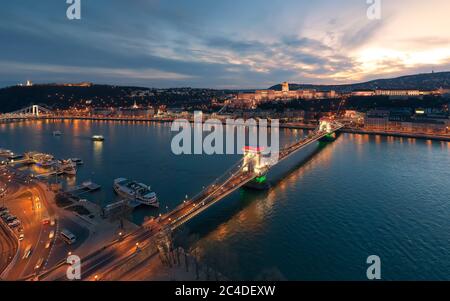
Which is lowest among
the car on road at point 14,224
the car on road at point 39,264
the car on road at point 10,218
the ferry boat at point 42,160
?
the car on road at point 39,264

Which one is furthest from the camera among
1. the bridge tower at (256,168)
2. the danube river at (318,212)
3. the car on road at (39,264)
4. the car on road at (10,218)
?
the bridge tower at (256,168)

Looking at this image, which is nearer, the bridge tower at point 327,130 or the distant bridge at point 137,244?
the distant bridge at point 137,244

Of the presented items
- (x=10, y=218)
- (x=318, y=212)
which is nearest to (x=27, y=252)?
(x=10, y=218)

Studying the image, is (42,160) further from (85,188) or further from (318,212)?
(318,212)

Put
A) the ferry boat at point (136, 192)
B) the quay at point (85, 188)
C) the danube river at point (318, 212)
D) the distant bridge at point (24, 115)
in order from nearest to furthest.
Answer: the danube river at point (318, 212)
the ferry boat at point (136, 192)
the quay at point (85, 188)
the distant bridge at point (24, 115)

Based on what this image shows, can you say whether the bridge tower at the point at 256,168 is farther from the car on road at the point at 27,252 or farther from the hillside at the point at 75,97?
the hillside at the point at 75,97

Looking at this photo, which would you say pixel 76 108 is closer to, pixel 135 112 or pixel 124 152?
pixel 135 112

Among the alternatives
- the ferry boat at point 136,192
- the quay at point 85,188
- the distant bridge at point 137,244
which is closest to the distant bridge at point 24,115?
the quay at point 85,188

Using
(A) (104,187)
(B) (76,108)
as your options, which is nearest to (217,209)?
(A) (104,187)
